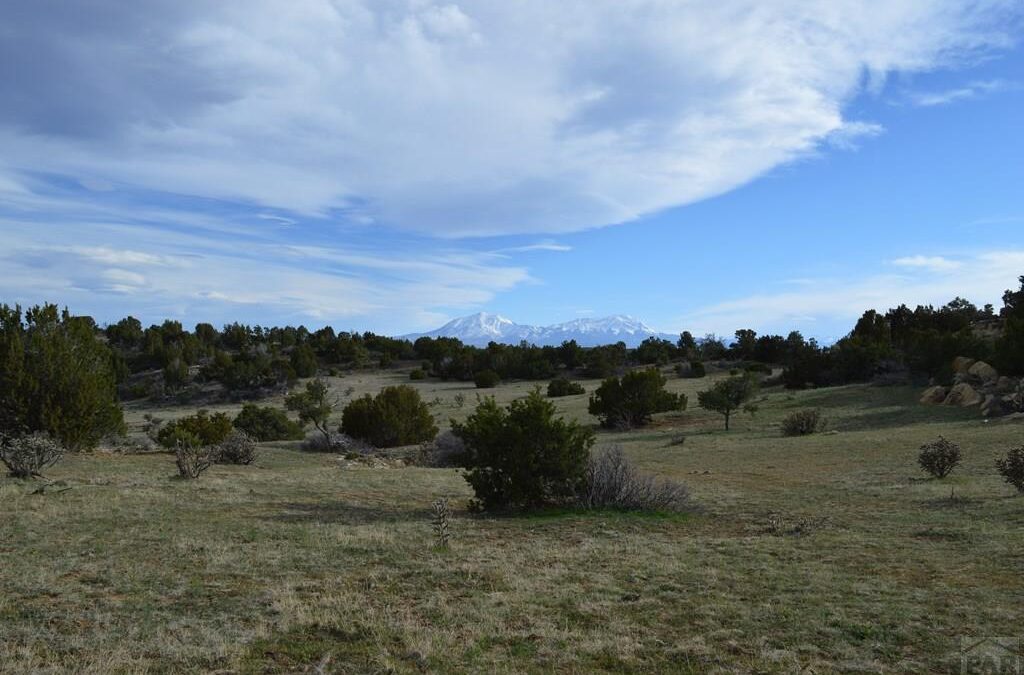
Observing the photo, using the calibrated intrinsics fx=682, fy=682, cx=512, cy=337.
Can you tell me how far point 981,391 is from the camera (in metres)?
29.5

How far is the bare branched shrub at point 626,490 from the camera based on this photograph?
12977 millimetres

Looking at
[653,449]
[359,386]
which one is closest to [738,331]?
[359,386]

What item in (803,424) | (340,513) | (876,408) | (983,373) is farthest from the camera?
(876,408)

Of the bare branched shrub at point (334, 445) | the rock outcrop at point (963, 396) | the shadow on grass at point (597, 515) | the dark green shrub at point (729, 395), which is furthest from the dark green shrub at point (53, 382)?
the rock outcrop at point (963, 396)

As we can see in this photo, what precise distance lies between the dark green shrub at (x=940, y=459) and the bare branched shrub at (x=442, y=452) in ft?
48.5

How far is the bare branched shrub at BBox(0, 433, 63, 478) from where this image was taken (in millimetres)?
15023

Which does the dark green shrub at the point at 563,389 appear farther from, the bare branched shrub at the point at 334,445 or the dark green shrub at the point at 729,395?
the bare branched shrub at the point at 334,445

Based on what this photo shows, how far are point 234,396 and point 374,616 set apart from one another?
46.9 metres

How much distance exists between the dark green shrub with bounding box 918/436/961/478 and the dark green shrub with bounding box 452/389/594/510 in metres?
8.12

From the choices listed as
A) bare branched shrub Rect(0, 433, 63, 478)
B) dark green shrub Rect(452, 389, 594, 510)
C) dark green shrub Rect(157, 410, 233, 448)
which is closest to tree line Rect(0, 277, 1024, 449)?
dark green shrub Rect(157, 410, 233, 448)

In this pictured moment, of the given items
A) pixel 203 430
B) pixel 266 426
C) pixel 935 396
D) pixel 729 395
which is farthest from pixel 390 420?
pixel 935 396

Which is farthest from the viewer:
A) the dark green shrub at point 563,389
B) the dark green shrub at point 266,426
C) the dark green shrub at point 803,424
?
Result: the dark green shrub at point 563,389

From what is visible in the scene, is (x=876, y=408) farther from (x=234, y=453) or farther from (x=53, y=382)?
(x=53, y=382)

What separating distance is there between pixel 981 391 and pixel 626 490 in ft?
79.8
